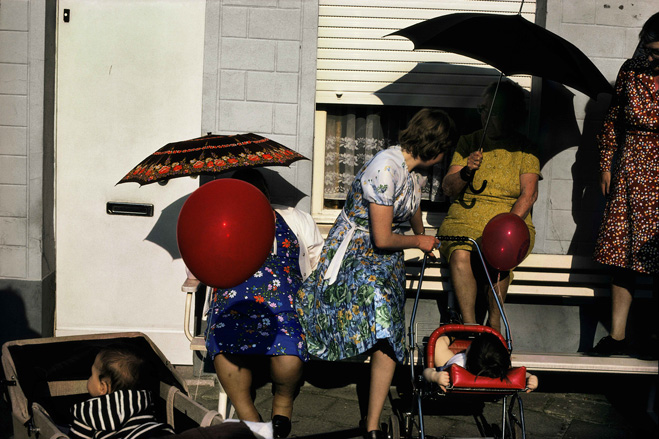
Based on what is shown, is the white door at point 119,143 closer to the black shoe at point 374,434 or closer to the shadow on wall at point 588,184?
the black shoe at point 374,434

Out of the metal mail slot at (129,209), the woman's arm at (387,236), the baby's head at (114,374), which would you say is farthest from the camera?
the metal mail slot at (129,209)

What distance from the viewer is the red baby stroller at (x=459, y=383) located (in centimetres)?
378

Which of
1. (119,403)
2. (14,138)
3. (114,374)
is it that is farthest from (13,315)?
(119,403)

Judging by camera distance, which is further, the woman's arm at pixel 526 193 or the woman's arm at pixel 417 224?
the woman's arm at pixel 526 193

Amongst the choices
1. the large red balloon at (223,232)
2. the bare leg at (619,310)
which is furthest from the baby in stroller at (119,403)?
the bare leg at (619,310)

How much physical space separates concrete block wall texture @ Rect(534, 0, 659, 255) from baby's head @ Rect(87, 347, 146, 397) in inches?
132

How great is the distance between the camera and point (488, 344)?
3.83 meters

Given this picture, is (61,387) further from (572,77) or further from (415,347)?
(572,77)

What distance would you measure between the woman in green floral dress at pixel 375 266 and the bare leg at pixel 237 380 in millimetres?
420

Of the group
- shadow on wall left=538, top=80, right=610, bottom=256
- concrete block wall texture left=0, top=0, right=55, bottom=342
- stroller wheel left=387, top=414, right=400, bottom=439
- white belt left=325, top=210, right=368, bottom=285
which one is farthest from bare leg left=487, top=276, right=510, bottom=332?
concrete block wall texture left=0, top=0, right=55, bottom=342

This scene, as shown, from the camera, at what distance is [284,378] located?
14.1 feet

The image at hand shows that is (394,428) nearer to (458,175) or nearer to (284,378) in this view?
(284,378)

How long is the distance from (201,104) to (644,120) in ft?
10.1

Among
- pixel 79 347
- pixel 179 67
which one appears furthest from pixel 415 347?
pixel 179 67
